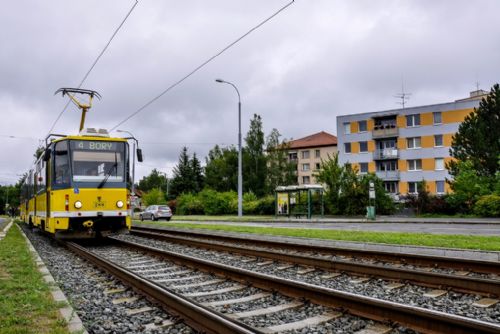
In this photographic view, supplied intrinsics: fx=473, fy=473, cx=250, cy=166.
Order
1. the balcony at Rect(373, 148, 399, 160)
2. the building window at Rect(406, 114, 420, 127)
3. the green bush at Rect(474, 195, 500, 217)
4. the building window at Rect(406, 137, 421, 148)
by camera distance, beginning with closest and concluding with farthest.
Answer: the green bush at Rect(474, 195, 500, 217) → the building window at Rect(406, 137, 421, 148) → the building window at Rect(406, 114, 420, 127) → the balcony at Rect(373, 148, 399, 160)

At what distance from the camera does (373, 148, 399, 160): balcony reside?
60.2 m

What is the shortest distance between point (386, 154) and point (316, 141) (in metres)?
26.6

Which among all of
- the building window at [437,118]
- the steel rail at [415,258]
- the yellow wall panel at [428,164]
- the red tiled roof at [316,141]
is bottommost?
the steel rail at [415,258]

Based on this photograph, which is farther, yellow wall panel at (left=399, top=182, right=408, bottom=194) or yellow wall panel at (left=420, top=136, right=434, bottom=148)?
yellow wall panel at (left=399, top=182, right=408, bottom=194)

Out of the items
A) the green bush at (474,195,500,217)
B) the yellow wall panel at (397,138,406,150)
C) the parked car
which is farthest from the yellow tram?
the yellow wall panel at (397,138,406,150)

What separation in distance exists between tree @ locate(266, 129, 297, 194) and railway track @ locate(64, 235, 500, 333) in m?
61.0

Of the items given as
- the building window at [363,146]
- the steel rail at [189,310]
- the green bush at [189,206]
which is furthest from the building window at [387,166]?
the steel rail at [189,310]

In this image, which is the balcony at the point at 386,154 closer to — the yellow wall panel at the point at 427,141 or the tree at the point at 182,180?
the yellow wall panel at the point at 427,141

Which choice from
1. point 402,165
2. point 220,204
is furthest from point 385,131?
point 220,204

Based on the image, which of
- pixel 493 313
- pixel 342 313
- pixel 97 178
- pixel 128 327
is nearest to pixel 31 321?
pixel 128 327

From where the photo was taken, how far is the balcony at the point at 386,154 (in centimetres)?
6025

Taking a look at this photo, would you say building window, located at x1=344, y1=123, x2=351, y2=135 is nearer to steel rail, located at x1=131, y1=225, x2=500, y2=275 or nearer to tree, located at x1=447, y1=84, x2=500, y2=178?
tree, located at x1=447, y1=84, x2=500, y2=178

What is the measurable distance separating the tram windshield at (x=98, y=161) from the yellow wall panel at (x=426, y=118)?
50728 mm

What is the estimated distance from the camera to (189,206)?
5728 cm
